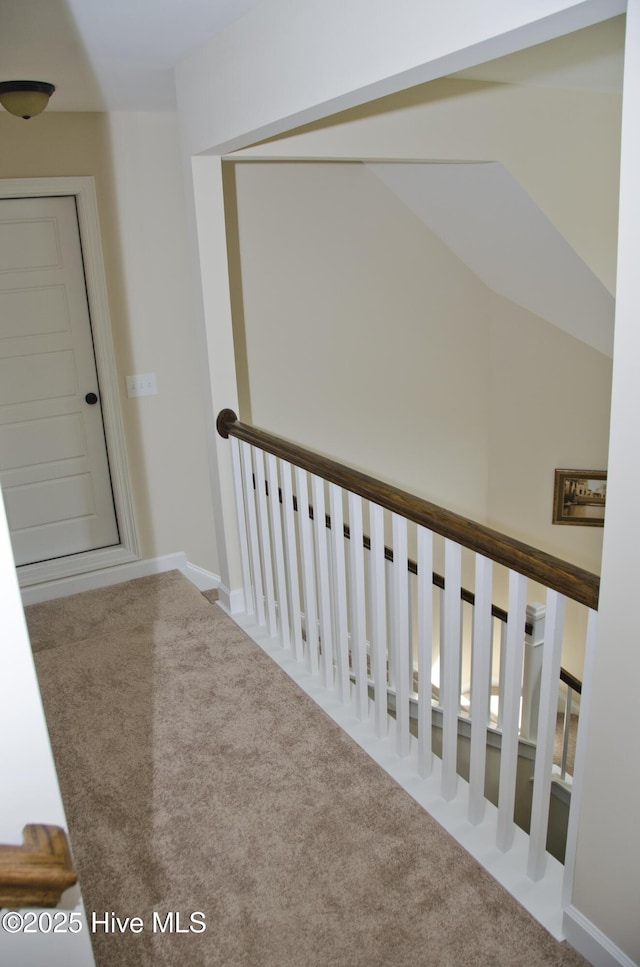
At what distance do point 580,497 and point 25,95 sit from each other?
13.6 feet

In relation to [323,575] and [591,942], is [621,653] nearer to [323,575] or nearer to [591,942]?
[591,942]

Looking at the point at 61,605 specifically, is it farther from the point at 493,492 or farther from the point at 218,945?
the point at 493,492

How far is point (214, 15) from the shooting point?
2.33 meters

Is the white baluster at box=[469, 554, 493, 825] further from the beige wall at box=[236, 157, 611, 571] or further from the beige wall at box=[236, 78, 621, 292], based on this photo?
the beige wall at box=[236, 157, 611, 571]

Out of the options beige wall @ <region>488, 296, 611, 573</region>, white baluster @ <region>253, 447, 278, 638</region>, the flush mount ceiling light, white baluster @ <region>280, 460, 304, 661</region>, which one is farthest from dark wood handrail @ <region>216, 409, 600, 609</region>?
beige wall @ <region>488, 296, 611, 573</region>

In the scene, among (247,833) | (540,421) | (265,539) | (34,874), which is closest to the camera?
(34,874)

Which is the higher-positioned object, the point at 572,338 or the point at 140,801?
the point at 572,338

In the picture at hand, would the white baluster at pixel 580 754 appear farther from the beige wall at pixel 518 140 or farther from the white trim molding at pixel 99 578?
the white trim molding at pixel 99 578

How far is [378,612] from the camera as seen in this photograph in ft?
7.82

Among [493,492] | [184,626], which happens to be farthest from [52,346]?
[493,492]

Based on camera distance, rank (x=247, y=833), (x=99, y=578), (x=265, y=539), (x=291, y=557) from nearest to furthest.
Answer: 1. (x=247, y=833)
2. (x=291, y=557)
3. (x=265, y=539)
4. (x=99, y=578)

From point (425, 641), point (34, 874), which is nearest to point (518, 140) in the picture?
point (425, 641)

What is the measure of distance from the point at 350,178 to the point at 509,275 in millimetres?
1094

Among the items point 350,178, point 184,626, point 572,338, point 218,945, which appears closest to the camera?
point 218,945
